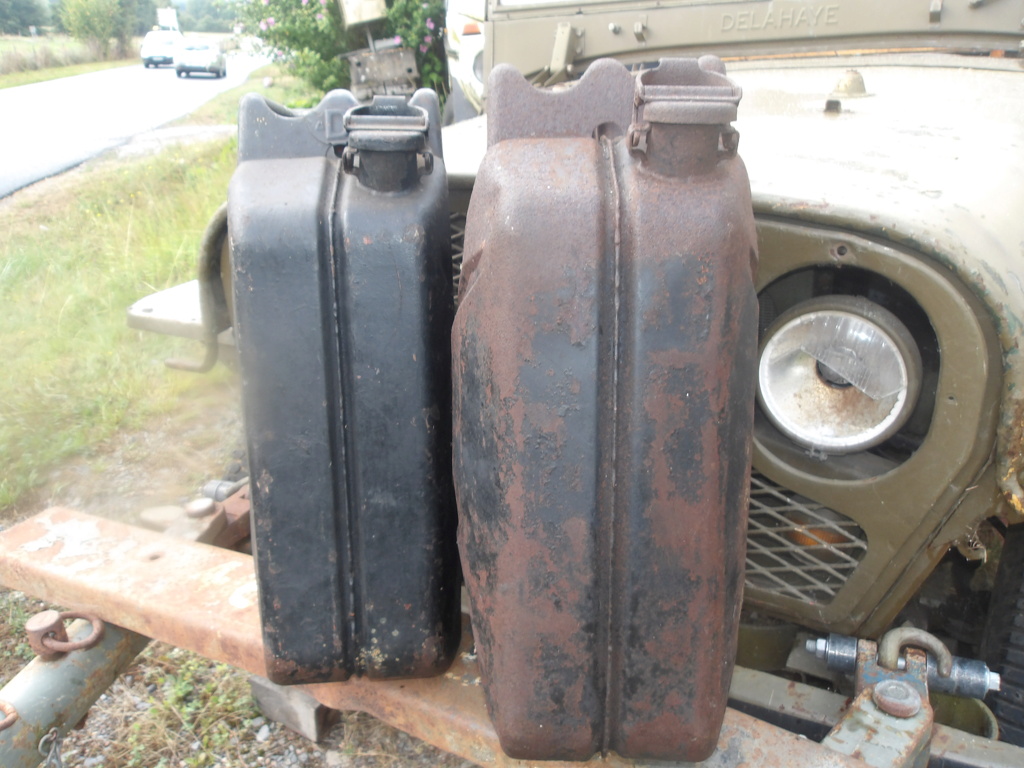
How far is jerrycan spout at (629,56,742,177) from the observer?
95cm

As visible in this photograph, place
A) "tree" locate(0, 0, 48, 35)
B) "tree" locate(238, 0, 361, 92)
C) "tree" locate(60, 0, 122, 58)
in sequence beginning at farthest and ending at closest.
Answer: "tree" locate(60, 0, 122, 58) → "tree" locate(0, 0, 48, 35) → "tree" locate(238, 0, 361, 92)

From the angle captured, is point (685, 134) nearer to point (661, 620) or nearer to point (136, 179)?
point (661, 620)

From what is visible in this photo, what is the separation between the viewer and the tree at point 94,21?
1723cm

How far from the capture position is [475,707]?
1.30 metres

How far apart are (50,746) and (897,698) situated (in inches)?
50.2

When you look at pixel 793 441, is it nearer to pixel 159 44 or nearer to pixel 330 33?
pixel 330 33

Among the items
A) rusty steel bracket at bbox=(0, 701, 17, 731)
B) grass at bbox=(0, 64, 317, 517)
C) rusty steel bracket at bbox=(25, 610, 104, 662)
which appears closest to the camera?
rusty steel bracket at bbox=(0, 701, 17, 731)

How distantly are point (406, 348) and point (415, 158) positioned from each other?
234mm

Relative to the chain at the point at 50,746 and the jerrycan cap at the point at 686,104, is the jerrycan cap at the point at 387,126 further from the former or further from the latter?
the chain at the point at 50,746

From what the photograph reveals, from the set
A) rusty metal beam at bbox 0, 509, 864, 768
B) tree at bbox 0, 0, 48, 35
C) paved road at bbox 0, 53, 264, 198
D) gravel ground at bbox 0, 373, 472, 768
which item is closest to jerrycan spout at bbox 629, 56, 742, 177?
rusty metal beam at bbox 0, 509, 864, 768

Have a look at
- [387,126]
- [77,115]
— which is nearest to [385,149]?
[387,126]

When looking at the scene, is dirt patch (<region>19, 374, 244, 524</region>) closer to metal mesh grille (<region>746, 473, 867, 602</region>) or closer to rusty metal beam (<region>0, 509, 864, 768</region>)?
rusty metal beam (<region>0, 509, 864, 768</region>)

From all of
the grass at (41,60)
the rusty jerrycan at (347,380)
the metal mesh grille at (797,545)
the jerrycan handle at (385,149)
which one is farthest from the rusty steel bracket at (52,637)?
the grass at (41,60)

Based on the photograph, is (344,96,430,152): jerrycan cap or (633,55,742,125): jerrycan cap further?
(344,96,430,152): jerrycan cap
